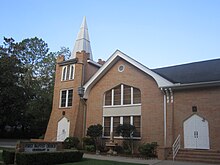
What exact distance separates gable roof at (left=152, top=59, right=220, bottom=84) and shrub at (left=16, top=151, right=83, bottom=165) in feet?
29.7

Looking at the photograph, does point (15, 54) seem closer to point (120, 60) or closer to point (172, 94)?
point (120, 60)

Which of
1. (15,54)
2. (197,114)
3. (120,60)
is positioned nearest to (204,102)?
(197,114)

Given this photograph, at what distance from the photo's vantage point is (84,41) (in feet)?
94.7

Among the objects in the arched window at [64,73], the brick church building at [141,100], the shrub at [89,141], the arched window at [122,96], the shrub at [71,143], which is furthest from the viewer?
the arched window at [64,73]

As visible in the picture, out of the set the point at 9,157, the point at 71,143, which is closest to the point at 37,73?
the point at 71,143

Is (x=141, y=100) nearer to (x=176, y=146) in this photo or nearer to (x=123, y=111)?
(x=123, y=111)

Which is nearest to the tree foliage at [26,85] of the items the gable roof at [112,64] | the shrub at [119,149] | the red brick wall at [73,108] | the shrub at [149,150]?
the red brick wall at [73,108]

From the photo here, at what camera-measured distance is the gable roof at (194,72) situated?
17.2 m

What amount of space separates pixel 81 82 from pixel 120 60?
4815mm

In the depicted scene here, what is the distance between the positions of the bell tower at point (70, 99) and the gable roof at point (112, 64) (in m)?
1.25

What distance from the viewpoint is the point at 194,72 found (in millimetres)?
19312

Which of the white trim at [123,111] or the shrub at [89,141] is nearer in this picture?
the white trim at [123,111]

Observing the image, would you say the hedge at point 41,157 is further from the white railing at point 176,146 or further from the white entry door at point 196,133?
the white entry door at point 196,133

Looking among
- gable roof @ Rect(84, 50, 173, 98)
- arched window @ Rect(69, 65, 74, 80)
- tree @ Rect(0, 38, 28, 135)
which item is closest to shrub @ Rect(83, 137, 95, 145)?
gable roof @ Rect(84, 50, 173, 98)
